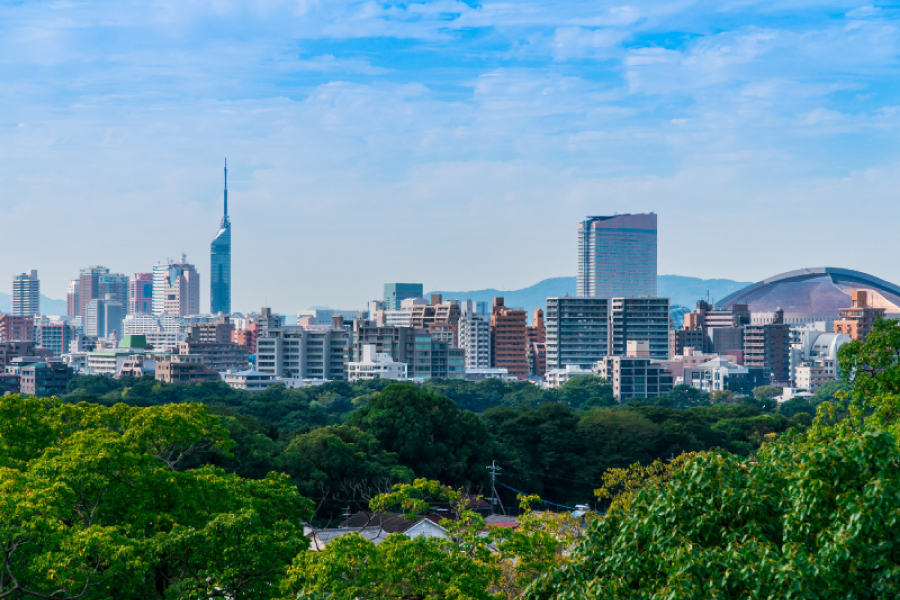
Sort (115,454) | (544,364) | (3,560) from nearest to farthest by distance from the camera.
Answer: (3,560), (115,454), (544,364)

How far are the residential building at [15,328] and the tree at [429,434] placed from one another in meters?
121

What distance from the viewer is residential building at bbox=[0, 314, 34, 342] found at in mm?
140250

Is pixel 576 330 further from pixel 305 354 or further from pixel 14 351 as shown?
pixel 14 351

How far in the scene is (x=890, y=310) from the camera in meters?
148

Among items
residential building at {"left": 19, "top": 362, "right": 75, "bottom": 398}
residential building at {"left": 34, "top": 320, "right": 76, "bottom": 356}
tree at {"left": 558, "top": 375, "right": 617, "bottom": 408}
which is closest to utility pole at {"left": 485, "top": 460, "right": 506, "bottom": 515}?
tree at {"left": 558, "top": 375, "right": 617, "bottom": 408}

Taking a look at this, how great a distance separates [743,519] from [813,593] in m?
1.12

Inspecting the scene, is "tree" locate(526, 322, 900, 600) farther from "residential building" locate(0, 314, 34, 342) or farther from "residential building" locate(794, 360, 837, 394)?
"residential building" locate(0, 314, 34, 342)

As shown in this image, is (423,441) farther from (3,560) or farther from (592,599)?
(592,599)

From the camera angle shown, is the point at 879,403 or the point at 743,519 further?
the point at 879,403

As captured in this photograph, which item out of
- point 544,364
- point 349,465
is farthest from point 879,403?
point 544,364

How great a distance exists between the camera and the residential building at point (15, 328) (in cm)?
14025

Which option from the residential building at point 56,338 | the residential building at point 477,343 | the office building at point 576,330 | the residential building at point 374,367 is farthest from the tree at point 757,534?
the residential building at point 56,338

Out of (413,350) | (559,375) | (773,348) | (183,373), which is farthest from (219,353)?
(773,348)

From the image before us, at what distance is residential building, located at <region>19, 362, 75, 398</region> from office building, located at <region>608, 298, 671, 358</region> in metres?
58.7
